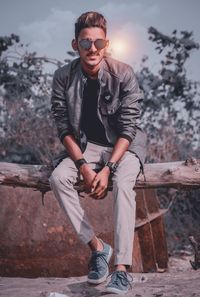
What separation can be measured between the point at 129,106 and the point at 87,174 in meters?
0.73

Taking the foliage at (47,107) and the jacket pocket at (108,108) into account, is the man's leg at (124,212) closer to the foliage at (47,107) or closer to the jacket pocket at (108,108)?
the jacket pocket at (108,108)

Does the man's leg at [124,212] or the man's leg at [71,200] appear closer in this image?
the man's leg at [124,212]

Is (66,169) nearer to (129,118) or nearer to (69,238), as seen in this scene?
(129,118)

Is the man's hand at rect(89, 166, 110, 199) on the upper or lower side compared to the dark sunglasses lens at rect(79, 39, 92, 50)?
lower

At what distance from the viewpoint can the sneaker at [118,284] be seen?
9.23ft

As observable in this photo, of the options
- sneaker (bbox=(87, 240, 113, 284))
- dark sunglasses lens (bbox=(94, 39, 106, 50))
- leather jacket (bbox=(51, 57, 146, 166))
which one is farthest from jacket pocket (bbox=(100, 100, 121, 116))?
sneaker (bbox=(87, 240, 113, 284))

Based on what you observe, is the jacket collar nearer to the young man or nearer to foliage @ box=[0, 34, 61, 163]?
the young man

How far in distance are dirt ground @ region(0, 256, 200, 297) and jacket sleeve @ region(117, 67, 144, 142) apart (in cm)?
124

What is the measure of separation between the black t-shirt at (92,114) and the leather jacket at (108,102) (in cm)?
7

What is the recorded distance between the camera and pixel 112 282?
9.29 ft

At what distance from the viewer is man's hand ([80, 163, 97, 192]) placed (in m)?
3.13

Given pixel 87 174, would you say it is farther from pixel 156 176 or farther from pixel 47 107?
pixel 47 107

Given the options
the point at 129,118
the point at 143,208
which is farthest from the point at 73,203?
the point at 143,208

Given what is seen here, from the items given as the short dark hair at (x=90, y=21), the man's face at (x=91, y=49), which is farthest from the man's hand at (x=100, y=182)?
the short dark hair at (x=90, y=21)
